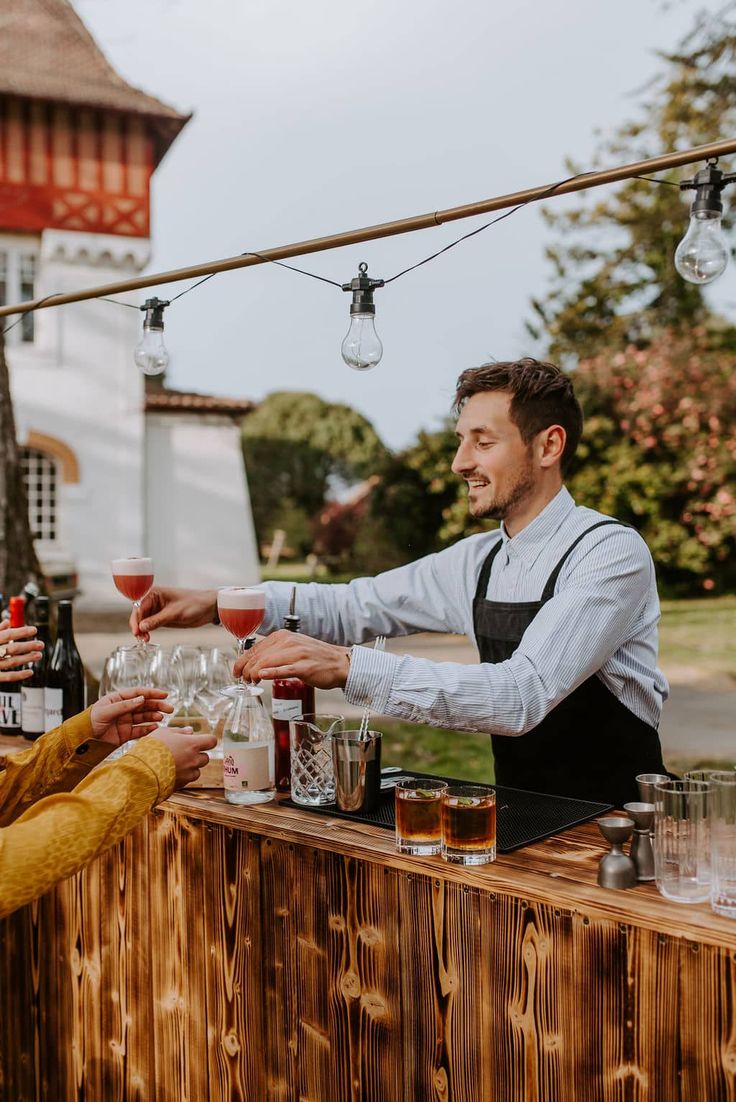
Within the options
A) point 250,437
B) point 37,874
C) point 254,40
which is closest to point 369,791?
point 37,874

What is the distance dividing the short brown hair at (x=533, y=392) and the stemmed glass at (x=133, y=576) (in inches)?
33.9

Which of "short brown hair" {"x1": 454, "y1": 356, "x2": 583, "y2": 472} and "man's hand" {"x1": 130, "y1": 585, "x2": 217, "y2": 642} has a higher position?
"short brown hair" {"x1": 454, "y1": 356, "x2": 583, "y2": 472}

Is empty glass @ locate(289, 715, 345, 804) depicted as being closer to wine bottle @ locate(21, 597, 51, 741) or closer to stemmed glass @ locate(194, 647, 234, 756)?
stemmed glass @ locate(194, 647, 234, 756)

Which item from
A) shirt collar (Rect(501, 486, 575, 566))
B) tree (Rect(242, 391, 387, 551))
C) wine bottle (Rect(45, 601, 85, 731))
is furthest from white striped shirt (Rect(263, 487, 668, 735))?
tree (Rect(242, 391, 387, 551))

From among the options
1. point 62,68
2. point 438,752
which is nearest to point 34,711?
point 438,752

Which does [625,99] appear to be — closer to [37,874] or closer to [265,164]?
[37,874]

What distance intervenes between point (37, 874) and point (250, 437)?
2207 centimetres

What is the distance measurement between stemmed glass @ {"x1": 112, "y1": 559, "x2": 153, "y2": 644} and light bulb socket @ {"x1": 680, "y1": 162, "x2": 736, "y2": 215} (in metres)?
1.31

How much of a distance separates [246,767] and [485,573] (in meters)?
0.86

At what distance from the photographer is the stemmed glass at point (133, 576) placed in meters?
2.21

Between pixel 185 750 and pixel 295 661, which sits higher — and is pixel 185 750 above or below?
below

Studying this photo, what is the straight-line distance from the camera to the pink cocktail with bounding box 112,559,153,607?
2.21m

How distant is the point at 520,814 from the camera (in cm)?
182

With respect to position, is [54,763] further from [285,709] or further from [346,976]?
[346,976]
